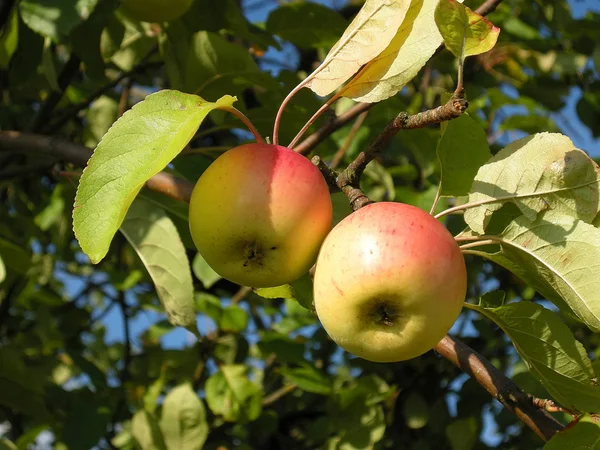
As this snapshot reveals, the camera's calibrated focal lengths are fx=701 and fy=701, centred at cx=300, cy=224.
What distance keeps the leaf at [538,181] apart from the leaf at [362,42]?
10.3 inches

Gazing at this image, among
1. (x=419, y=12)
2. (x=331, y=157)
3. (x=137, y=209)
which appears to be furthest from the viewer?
(x=331, y=157)

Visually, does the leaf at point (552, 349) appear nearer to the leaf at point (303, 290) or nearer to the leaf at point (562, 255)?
the leaf at point (562, 255)

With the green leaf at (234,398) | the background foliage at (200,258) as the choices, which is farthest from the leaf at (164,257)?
the green leaf at (234,398)

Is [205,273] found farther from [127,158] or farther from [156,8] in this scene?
[127,158]

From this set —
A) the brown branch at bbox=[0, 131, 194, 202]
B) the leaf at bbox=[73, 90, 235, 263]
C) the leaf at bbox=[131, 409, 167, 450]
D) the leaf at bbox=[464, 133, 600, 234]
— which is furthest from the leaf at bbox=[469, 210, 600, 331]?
the leaf at bbox=[131, 409, 167, 450]

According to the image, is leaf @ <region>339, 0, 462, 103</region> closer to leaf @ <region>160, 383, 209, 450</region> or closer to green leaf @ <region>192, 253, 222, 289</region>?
green leaf @ <region>192, 253, 222, 289</region>

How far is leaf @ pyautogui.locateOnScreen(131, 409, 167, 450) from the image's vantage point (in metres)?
2.08

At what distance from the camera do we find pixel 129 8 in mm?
1672

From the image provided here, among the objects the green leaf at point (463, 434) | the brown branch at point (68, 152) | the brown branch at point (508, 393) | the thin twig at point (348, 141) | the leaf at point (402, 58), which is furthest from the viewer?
the thin twig at point (348, 141)

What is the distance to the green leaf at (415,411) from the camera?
2148mm

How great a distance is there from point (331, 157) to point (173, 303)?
3.15ft

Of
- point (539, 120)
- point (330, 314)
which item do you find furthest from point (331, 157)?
point (330, 314)

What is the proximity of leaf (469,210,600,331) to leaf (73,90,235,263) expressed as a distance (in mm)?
468

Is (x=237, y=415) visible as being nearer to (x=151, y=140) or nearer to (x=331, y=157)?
(x=331, y=157)
